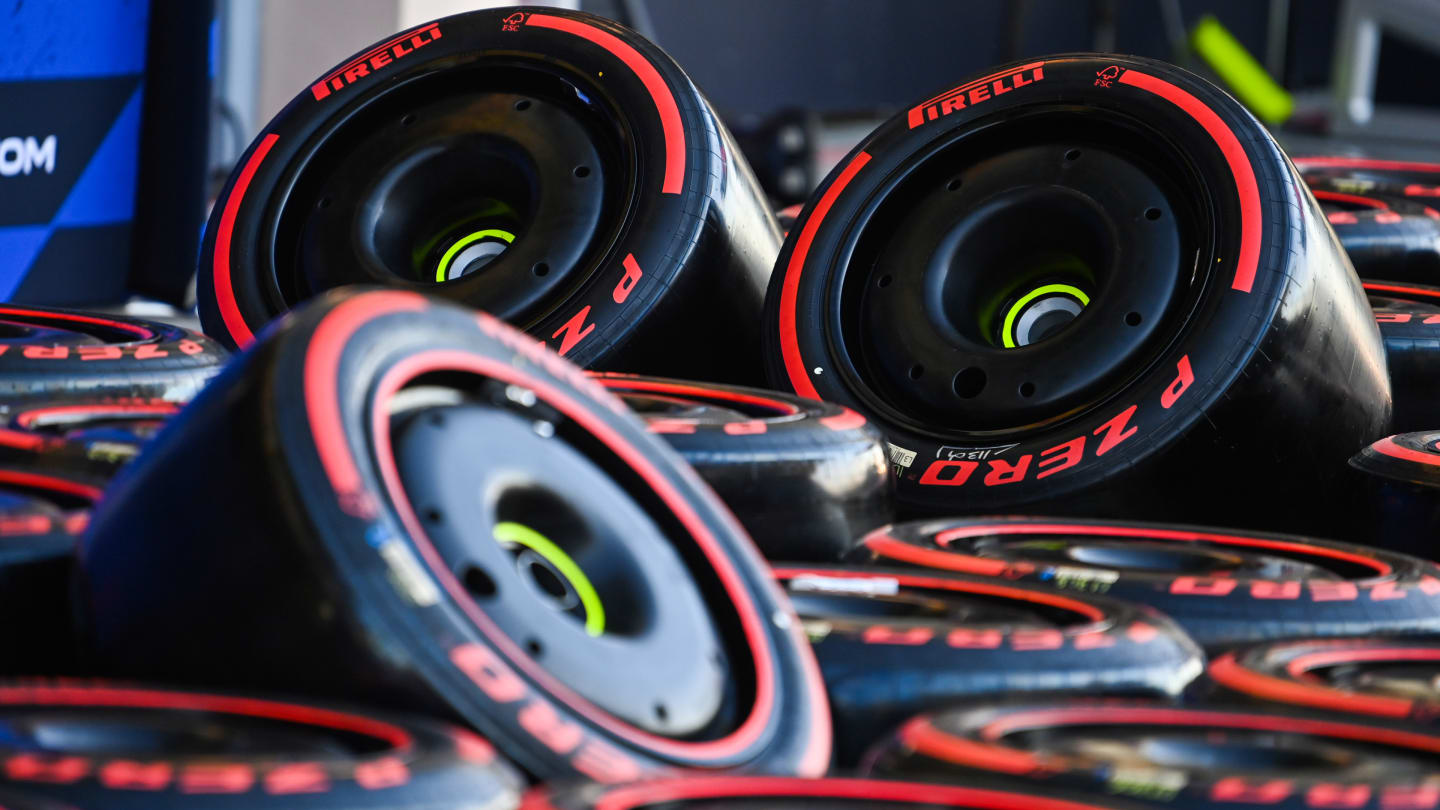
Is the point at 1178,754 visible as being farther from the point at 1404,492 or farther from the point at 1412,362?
the point at 1412,362

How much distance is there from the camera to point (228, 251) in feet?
7.46

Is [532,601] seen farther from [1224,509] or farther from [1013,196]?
[1013,196]

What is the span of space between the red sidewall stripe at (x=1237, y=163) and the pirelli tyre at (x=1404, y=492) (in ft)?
0.70

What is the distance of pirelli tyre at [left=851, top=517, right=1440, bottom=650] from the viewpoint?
1378 millimetres

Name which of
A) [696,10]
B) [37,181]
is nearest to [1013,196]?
[37,181]

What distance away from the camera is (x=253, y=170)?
2.35m

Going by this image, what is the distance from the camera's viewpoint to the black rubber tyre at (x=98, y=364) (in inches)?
64.6

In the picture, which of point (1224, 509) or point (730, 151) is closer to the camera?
point (1224, 509)

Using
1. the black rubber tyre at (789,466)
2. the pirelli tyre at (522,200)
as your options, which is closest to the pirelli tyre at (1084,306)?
the pirelli tyre at (522,200)

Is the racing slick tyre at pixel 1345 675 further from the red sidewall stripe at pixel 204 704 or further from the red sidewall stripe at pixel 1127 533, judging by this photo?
the red sidewall stripe at pixel 204 704

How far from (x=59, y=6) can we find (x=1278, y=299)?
108 inches

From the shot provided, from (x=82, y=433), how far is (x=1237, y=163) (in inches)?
46.0

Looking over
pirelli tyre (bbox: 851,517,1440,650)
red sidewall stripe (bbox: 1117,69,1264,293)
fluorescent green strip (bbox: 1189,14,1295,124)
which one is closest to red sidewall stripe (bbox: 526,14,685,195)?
red sidewall stripe (bbox: 1117,69,1264,293)

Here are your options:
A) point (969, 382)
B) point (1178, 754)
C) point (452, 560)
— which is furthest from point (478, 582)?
point (969, 382)
